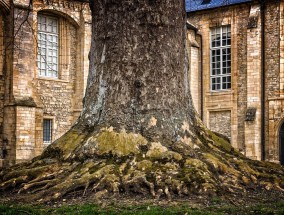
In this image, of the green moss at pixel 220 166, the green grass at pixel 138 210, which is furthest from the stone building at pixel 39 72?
the green grass at pixel 138 210

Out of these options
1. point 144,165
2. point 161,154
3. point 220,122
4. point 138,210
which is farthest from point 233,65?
point 138,210

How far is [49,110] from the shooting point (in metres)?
28.4

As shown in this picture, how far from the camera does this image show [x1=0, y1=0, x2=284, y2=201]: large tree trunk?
36.2 ft

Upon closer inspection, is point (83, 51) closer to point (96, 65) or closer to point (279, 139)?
point (279, 139)

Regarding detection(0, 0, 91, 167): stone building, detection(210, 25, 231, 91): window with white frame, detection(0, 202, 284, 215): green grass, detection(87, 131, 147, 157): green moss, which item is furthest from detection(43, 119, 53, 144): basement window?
detection(0, 202, 284, 215): green grass

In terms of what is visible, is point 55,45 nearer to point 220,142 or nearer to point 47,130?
point 47,130

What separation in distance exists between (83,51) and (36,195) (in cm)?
1901

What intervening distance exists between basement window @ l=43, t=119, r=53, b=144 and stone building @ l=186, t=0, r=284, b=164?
9403 mm

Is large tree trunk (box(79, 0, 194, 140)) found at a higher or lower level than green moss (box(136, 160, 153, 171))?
higher

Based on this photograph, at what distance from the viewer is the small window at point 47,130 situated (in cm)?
2842

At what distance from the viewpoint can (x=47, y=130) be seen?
93.7ft

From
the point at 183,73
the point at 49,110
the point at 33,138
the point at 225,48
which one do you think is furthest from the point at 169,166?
the point at 225,48

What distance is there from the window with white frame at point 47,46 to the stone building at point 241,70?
8448 mm

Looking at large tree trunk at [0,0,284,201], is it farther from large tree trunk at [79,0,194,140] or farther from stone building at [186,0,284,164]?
stone building at [186,0,284,164]
